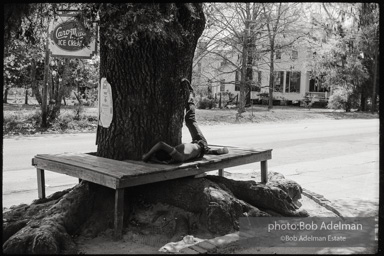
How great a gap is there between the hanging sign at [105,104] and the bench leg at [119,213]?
1192 millimetres

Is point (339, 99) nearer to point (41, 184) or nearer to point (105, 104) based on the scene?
point (105, 104)

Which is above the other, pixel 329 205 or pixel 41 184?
pixel 41 184

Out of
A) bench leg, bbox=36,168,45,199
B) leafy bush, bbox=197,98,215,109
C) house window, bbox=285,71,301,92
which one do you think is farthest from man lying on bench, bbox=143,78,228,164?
house window, bbox=285,71,301,92

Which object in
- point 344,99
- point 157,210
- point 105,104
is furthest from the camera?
point 344,99

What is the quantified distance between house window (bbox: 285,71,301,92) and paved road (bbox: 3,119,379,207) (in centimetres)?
2799

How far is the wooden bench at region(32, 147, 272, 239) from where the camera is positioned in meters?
4.40

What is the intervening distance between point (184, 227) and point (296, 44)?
25882mm

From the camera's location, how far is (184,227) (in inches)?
186

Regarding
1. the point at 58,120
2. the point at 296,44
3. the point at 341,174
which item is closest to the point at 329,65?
the point at 296,44

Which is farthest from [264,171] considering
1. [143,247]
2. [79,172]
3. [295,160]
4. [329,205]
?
[295,160]

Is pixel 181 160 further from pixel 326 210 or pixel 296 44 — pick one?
pixel 296 44

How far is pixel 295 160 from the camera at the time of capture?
1042cm

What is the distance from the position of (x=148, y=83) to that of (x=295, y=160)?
6177 millimetres

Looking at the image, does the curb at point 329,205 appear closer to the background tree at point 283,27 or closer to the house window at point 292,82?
the background tree at point 283,27
